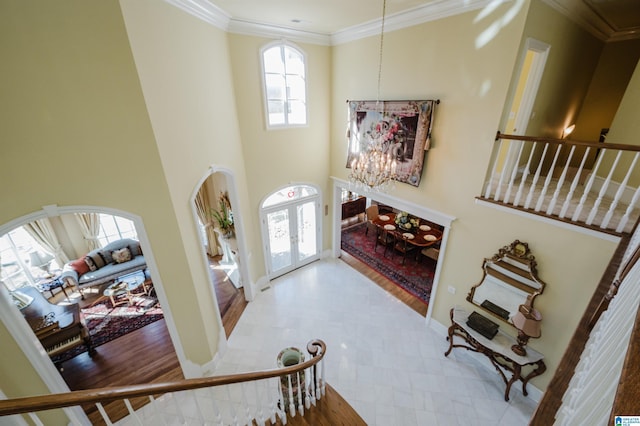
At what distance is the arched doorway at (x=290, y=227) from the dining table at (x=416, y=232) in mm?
2283

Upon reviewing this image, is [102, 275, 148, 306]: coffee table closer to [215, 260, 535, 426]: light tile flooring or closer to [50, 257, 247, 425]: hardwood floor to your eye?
[50, 257, 247, 425]: hardwood floor

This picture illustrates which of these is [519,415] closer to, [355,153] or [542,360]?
[542,360]

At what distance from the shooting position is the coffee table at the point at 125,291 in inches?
236

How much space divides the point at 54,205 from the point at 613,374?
3.97 m

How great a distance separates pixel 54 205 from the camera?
2.56 metres

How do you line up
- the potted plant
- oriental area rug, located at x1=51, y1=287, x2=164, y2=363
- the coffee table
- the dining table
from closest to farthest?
oriental area rug, located at x1=51, y1=287, x2=164, y2=363
the coffee table
the potted plant
the dining table

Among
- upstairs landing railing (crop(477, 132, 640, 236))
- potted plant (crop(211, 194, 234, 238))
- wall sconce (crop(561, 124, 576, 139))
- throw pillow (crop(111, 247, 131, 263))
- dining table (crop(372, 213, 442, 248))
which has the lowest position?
throw pillow (crop(111, 247, 131, 263))

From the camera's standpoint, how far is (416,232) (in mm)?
7855

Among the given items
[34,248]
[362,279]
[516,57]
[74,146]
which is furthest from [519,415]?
[34,248]

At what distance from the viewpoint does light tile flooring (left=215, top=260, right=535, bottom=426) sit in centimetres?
392

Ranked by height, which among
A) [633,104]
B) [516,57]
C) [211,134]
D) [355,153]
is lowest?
[355,153]

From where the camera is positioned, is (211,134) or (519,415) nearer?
(519,415)

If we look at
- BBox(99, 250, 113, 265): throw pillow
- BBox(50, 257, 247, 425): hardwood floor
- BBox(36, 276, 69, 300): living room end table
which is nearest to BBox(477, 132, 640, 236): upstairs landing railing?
BBox(50, 257, 247, 425): hardwood floor

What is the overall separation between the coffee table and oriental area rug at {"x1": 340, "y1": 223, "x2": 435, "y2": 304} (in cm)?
563
